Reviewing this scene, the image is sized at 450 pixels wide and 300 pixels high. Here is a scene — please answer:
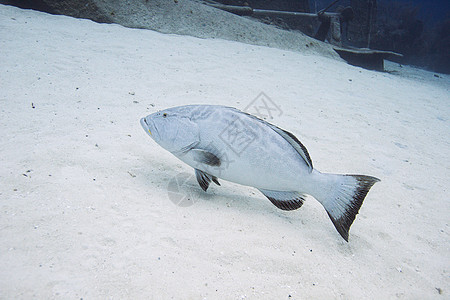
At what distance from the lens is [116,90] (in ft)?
13.0

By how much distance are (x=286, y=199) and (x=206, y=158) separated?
2.49 feet

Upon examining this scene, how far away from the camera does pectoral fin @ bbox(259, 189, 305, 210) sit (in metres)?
2.15

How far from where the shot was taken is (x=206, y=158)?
2.05m

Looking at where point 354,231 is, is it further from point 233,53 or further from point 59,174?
point 233,53

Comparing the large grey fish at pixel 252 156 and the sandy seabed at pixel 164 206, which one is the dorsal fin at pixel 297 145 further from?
the sandy seabed at pixel 164 206

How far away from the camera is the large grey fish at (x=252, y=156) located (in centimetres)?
207

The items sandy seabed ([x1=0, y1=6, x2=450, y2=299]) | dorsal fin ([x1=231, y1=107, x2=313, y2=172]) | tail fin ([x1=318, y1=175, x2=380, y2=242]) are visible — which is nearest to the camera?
sandy seabed ([x1=0, y1=6, x2=450, y2=299])

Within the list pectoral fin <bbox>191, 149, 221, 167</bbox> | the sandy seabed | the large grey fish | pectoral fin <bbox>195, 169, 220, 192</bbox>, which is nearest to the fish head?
the large grey fish

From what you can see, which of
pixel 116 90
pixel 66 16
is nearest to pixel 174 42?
pixel 66 16

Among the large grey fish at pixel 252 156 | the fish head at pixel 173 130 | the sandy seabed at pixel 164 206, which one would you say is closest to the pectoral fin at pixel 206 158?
the large grey fish at pixel 252 156

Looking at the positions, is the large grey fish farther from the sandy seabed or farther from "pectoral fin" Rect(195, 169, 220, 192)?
the sandy seabed

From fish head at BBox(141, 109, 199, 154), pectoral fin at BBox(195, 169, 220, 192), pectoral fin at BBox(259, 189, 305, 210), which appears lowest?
pectoral fin at BBox(259, 189, 305, 210)

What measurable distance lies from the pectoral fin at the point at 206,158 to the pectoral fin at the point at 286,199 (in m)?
0.52

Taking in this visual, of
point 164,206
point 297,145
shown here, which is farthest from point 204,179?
point 297,145
